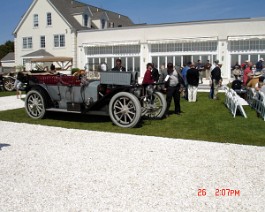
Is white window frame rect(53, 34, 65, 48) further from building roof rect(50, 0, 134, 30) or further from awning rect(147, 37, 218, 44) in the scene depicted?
awning rect(147, 37, 218, 44)

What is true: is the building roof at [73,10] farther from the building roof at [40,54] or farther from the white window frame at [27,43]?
the white window frame at [27,43]

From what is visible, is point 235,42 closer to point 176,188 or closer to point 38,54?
point 38,54

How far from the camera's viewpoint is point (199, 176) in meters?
5.02

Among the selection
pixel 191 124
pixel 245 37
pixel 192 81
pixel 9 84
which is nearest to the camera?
pixel 191 124

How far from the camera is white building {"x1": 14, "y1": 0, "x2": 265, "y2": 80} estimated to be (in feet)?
89.7

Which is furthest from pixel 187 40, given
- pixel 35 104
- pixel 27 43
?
pixel 27 43

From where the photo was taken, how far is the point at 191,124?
9352 millimetres

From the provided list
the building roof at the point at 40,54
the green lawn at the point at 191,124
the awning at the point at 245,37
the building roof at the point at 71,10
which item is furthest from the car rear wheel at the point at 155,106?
the building roof at the point at 40,54

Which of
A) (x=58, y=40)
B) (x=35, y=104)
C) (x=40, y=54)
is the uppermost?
(x=58, y=40)

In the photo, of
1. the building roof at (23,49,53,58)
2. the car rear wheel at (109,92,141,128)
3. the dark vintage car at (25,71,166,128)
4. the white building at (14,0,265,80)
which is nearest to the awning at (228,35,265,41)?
the white building at (14,0,265,80)

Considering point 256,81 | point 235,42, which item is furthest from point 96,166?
point 235,42

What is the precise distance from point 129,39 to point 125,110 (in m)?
24.3

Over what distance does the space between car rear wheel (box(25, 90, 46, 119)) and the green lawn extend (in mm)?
233

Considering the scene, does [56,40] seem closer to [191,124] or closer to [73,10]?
[73,10]
